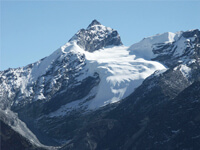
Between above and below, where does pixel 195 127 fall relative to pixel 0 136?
below

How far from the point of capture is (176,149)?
189125mm

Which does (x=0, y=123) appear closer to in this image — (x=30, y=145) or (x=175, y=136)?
(x=30, y=145)

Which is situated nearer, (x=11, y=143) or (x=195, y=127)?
(x=11, y=143)

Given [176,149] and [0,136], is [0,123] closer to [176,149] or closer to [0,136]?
[0,136]

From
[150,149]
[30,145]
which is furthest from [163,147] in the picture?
[30,145]

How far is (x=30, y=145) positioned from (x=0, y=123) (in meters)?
12.3

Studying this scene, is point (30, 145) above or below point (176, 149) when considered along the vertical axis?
above

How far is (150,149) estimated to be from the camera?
648ft

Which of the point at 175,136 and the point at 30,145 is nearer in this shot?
the point at 30,145

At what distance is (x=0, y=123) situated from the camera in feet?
600

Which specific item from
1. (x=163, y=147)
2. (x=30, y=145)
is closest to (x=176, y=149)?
(x=163, y=147)

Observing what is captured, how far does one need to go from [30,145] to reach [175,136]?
51796mm

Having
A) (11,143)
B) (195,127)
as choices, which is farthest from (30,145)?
(195,127)

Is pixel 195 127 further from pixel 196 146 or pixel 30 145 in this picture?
pixel 30 145
